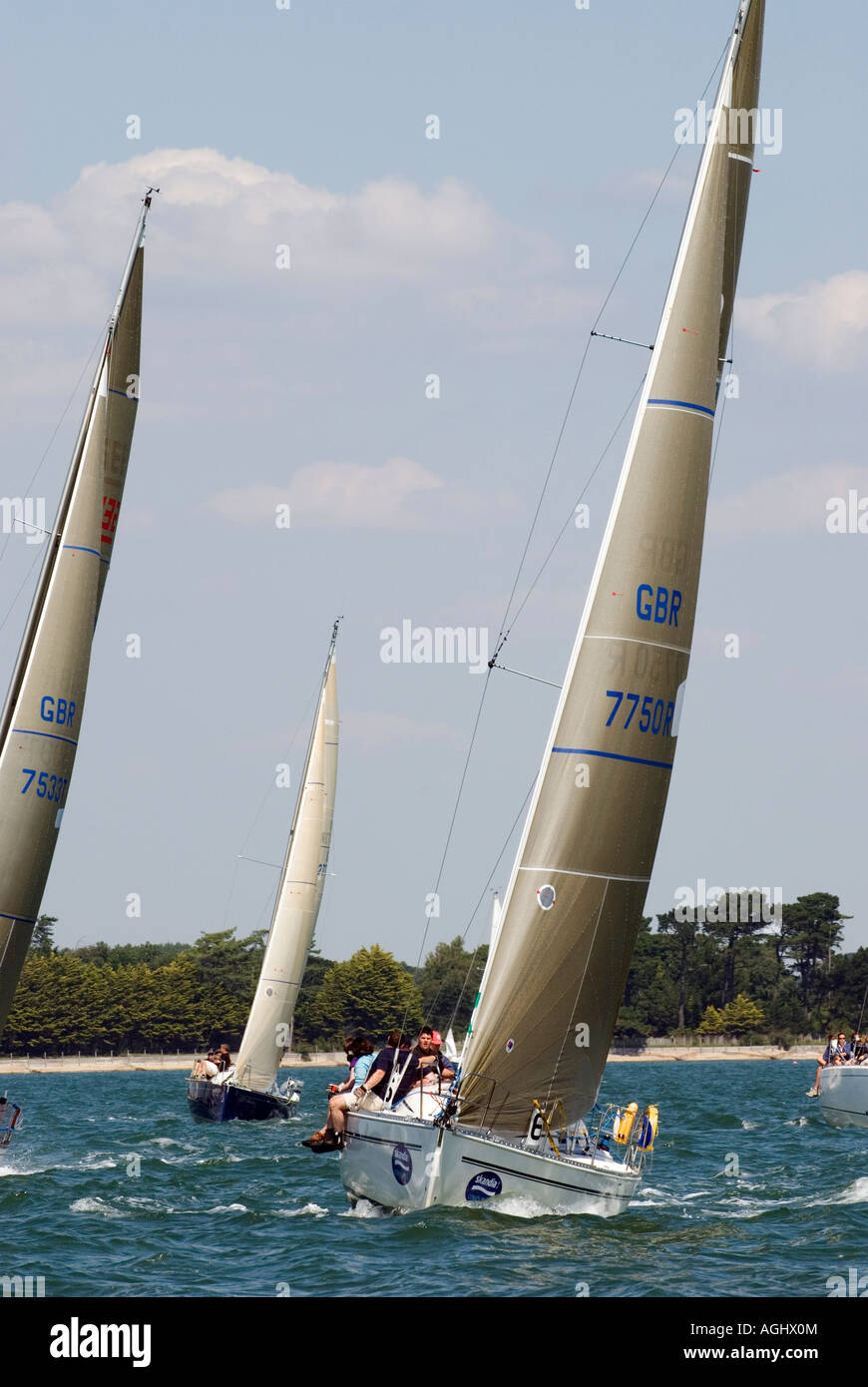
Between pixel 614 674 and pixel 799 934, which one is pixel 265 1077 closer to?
pixel 614 674

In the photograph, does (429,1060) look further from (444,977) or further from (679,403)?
(444,977)

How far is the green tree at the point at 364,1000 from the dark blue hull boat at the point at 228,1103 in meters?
77.8

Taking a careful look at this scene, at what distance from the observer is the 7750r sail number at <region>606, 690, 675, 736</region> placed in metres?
19.3

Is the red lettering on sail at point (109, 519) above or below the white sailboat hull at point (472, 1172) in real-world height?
above

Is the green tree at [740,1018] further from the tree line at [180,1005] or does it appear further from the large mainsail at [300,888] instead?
the large mainsail at [300,888]

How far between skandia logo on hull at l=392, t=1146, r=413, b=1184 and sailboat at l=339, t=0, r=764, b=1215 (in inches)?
2.3

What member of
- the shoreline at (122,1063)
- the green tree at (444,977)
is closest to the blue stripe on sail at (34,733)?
the shoreline at (122,1063)

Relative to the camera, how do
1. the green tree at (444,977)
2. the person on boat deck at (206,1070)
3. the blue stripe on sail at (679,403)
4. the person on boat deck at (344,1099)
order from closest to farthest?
the blue stripe on sail at (679,403), the person on boat deck at (344,1099), the person on boat deck at (206,1070), the green tree at (444,977)

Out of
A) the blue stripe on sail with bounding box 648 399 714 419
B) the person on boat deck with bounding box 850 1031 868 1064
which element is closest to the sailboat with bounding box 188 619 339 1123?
the person on boat deck with bounding box 850 1031 868 1064

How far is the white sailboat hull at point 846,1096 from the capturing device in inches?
1613
